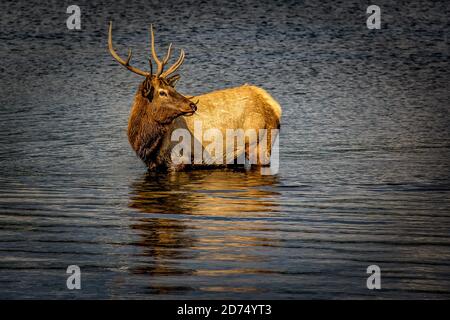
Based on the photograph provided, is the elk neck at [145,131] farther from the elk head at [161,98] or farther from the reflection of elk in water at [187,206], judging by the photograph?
the reflection of elk in water at [187,206]

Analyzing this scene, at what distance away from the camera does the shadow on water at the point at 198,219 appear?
29.2ft

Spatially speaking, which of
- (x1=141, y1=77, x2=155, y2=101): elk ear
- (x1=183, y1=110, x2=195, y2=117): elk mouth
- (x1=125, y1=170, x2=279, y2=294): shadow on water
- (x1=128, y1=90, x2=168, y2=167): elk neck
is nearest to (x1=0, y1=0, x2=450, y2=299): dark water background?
(x1=125, y1=170, x2=279, y2=294): shadow on water

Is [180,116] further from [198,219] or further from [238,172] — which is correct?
[198,219]

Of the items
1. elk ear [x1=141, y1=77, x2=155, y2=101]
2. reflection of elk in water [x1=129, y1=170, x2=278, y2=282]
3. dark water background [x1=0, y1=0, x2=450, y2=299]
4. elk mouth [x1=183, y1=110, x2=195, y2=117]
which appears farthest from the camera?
elk ear [x1=141, y1=77, x2=155, y2=101]

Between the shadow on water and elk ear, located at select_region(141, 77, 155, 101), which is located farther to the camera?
elk ear, located at select_region(141, 77, 155, 101)

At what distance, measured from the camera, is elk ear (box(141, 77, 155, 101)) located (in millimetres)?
14672

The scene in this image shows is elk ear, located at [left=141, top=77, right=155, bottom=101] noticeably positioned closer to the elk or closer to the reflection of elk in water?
the elk

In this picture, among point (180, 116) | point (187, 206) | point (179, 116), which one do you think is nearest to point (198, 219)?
point (187, 206)

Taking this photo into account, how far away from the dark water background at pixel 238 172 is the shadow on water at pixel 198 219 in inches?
1.1

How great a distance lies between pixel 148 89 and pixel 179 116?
0.60 meters

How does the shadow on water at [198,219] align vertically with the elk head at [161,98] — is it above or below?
below

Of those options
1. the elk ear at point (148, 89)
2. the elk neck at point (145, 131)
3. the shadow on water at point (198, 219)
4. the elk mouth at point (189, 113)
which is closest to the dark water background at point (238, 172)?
the shadow on water at point (198, 219)
